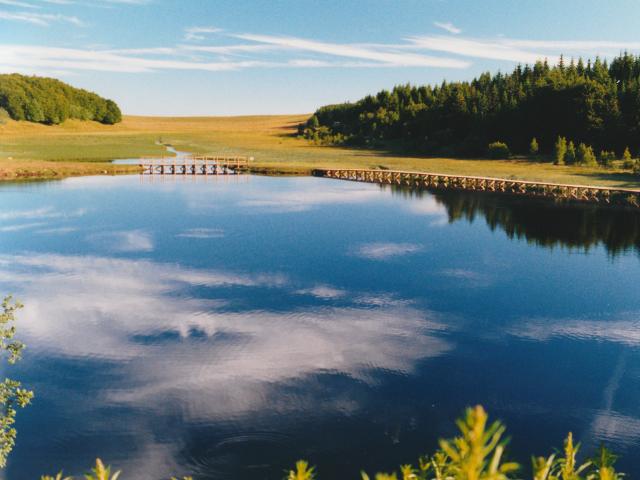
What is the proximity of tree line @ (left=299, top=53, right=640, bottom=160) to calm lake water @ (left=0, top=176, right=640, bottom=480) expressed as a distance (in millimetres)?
46163

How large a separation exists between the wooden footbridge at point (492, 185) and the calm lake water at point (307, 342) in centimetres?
1766

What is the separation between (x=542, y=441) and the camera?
617 inches

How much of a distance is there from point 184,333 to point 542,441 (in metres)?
14.1

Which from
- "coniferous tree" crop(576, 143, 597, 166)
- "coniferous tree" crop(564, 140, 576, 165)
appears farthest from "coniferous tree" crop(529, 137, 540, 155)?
A: "coniferous tree" crop(576, 143, 597, 166)

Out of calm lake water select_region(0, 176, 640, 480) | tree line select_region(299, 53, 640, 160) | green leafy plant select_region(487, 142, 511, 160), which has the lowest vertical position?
calm lake water select_region(0, 176, 640, 480)

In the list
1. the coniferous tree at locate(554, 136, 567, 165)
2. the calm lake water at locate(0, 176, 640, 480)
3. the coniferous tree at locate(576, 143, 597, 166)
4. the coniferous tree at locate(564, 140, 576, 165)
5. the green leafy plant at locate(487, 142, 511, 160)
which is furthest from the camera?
the green leafy plant at locate(487, 142, 511, 160)

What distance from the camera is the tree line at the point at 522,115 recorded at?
85.2 metres

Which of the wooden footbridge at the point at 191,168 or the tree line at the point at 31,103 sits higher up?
the tree line at the point at 31,103

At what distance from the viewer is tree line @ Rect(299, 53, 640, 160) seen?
8519cm

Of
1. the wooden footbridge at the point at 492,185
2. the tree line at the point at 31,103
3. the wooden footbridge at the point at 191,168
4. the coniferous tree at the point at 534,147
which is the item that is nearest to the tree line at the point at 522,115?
the coniferous tree at the point at 534,147

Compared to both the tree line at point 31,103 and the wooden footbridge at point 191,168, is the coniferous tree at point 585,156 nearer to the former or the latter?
the wooden footbridge at point 191,168

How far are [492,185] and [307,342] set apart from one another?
184ft

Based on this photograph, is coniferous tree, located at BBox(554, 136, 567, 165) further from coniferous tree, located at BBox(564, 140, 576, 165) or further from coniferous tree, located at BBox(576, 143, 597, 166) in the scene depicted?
coniferous tree, located at BBox(576, 143, 597, 166)

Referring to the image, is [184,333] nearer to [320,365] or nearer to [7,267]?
[320,365]
